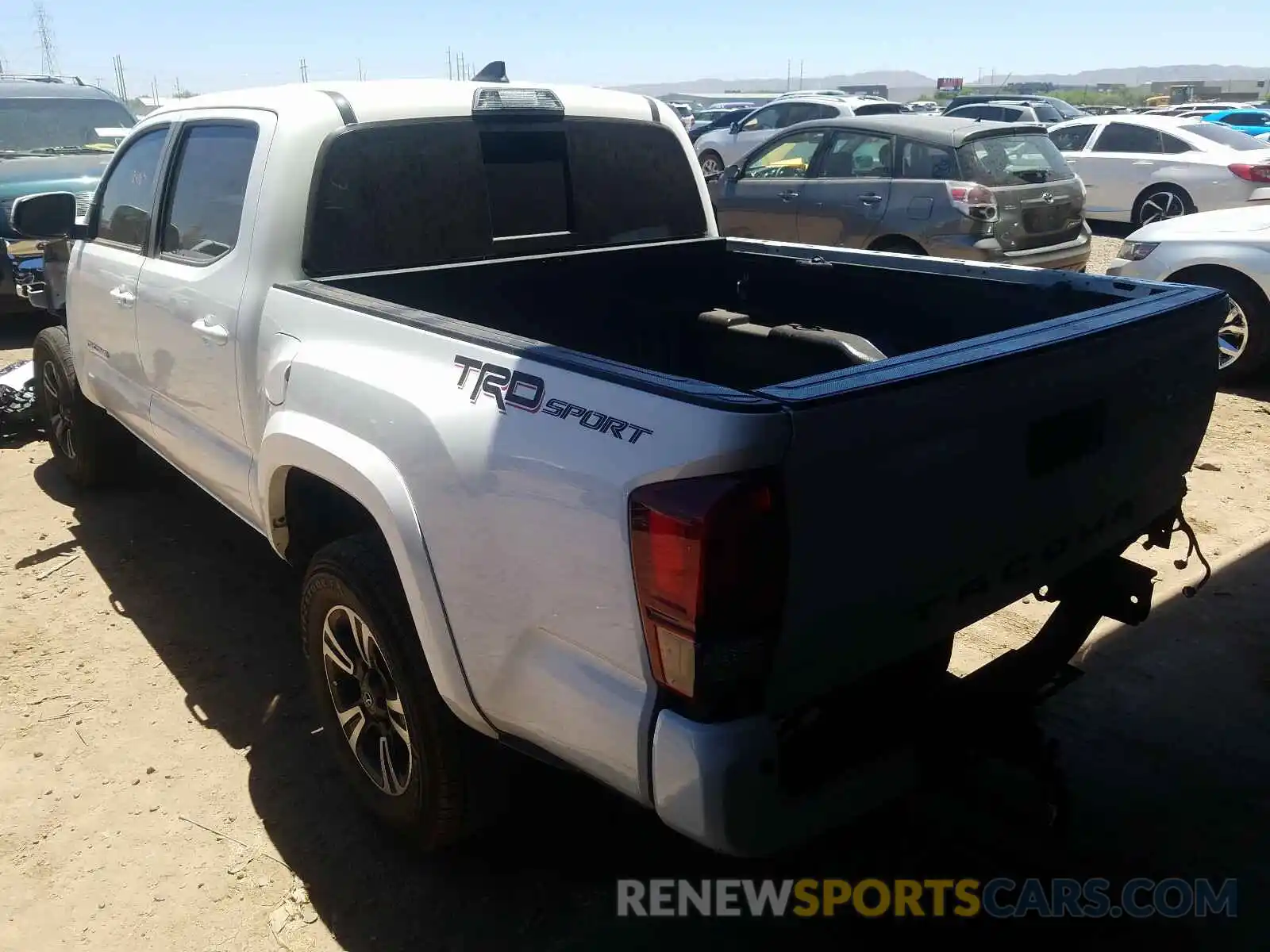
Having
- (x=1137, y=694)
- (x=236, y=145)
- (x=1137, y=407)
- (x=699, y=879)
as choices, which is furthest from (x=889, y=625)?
(x=236, y=145)

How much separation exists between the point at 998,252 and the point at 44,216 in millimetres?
6350

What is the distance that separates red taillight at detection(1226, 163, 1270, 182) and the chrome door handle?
12585 mm

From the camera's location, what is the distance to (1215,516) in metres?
5.04

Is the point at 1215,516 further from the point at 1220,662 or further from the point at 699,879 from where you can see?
the point at 699,879

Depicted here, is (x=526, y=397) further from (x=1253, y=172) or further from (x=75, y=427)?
(x=1253, y=172)

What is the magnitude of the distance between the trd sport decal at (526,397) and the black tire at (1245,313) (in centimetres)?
601

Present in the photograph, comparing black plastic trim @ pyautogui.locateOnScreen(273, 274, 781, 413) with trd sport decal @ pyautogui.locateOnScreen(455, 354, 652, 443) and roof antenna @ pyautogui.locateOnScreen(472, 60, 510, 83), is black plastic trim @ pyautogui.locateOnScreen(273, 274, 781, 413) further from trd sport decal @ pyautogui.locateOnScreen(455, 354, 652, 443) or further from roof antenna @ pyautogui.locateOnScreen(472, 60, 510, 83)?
roof antenna @ pyautogui.locateOnScreen(472, 60, 510, 83)

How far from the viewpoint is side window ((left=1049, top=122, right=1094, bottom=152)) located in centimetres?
1412

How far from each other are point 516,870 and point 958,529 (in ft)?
5.03

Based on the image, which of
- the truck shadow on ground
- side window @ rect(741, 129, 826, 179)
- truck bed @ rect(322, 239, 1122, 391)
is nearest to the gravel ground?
side window @ rect(741, 129, 826, 179)

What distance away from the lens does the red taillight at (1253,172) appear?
475 inches

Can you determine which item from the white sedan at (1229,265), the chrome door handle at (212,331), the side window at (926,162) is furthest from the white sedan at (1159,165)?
the chrome door handle at (212,331)

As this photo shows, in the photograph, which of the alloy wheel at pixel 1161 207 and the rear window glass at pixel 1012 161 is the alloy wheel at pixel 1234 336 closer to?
the rear window glass at pixel 1012 161

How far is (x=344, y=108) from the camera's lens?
10.5 feet
